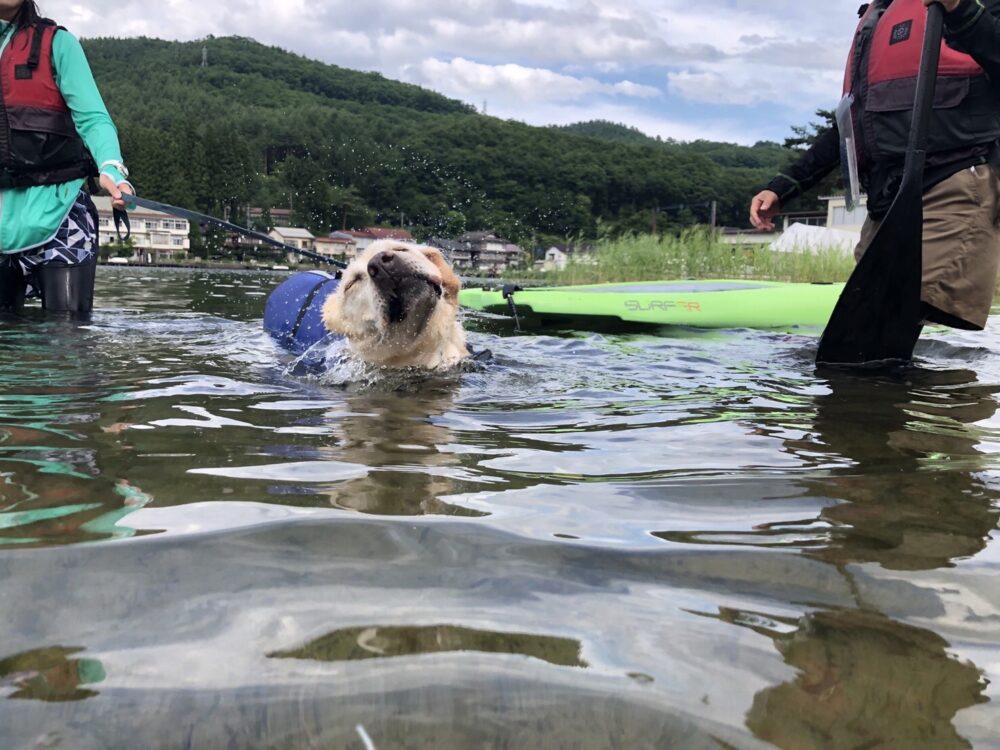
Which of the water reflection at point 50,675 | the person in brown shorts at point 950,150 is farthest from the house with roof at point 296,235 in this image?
the water reflection at point 50,675

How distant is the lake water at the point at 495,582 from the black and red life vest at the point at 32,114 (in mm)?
2955

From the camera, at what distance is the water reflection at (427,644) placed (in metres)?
0.94

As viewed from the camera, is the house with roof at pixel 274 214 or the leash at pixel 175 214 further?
the house with roof at pixel 274 214

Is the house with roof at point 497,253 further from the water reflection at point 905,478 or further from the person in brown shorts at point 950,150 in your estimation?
the water reflection at point 905,478

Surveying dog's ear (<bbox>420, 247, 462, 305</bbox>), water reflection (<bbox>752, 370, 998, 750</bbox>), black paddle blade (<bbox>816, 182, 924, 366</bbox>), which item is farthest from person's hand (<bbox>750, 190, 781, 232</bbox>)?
water reflection (<bbox>752, 370, 998, 750</bbox>)

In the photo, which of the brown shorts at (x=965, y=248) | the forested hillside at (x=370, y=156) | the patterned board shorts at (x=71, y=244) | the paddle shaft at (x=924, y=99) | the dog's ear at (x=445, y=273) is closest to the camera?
the paddle shaft at (x=924, y=99)

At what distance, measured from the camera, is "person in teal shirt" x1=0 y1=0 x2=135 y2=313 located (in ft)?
15.1

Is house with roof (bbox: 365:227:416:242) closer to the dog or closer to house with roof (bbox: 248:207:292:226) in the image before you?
the dog

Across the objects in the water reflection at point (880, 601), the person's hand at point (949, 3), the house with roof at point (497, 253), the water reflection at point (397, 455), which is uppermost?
the person's hand at point (949, 3)

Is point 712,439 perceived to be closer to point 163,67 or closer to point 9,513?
point 9,513

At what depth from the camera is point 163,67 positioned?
9506cm

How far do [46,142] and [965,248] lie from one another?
18.2ft

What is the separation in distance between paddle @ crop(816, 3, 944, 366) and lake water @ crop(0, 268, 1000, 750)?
4.24 feet

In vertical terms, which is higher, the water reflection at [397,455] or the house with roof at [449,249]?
the house with roof at [449,249]
